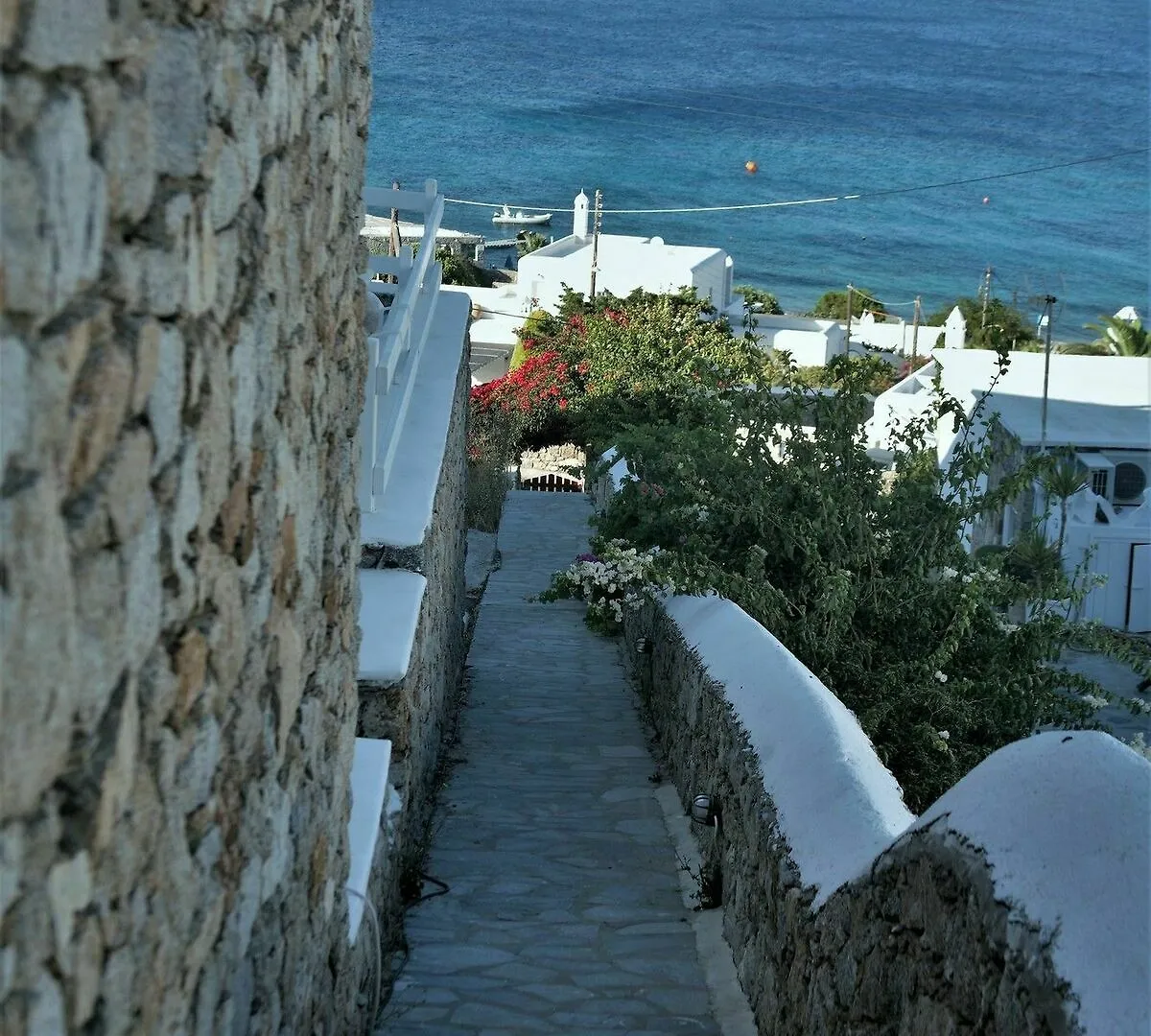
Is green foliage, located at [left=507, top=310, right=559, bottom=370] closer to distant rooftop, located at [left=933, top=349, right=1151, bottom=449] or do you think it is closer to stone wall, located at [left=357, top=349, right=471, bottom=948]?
distant rooftop, located at [left=933, top=349, right=1151, bottom=449]

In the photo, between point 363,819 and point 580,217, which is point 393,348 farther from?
point 580,217

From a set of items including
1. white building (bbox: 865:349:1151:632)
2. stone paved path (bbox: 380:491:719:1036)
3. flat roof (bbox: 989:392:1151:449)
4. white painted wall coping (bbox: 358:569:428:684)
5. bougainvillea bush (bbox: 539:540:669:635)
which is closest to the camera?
stone paved path (bbox: 380:491:719:1036)

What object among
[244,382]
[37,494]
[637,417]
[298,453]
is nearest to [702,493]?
[298,453]

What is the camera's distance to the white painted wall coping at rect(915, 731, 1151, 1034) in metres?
2.28

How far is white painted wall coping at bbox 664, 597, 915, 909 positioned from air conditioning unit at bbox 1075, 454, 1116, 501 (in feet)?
62.7

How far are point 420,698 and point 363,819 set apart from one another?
1.87 meters

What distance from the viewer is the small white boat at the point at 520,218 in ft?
312

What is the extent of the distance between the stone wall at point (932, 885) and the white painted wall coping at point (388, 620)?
1.26 metres

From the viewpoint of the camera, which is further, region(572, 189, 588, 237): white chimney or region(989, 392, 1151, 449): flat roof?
region(572, 189, 588, 237): white chimney

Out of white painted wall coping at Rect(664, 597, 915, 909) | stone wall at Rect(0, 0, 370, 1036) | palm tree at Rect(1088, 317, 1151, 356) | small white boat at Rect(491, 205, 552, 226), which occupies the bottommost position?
white painted wall coping at Rect(664, 597, 915, 909)

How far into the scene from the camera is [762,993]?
4.40 metres

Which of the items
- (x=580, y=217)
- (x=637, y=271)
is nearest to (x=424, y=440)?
(x=637, y=271)

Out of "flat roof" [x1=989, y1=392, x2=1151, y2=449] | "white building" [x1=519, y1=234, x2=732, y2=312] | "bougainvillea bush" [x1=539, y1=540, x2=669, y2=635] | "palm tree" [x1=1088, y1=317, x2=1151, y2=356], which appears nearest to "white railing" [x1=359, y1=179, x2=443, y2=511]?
"bougainvillea bush" [x1=539, y1=540, x2=669, y2=635]

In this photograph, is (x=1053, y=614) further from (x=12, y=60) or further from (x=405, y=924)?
(x=12, y=60)
